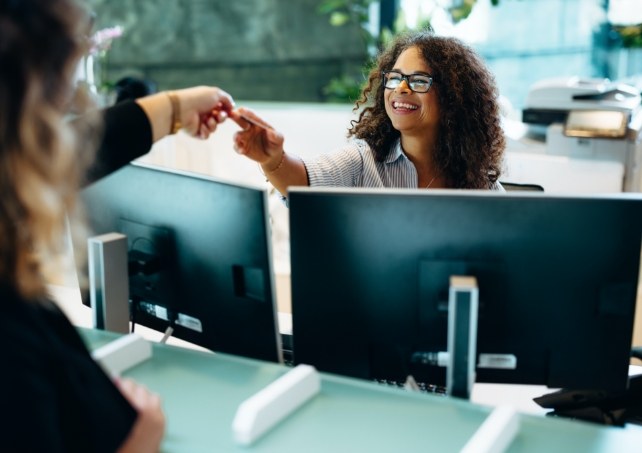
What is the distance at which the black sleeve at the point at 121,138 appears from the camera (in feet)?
4.28

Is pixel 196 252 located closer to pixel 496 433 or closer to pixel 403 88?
pixel 496 433

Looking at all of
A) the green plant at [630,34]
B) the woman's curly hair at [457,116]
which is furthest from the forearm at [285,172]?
the green plant at [630,34]

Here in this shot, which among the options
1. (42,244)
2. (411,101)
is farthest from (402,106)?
(42,244)

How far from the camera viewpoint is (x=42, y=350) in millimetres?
923

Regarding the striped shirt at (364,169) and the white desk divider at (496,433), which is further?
the striped shirt at (364,169)

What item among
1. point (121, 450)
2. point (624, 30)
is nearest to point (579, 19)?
point (624, 30)

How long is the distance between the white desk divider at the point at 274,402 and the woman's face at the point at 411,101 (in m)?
0.99

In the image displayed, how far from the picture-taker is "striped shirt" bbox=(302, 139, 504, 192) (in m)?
2.20

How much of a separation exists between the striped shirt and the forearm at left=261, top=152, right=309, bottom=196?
2.4 inches

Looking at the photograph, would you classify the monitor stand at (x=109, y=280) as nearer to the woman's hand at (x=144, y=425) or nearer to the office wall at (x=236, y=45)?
the woman's hand at (x=144, y=425)

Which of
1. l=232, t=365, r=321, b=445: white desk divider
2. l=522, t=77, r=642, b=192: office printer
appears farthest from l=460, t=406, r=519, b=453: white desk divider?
l=522, t=77, r=642, b=192: office printer

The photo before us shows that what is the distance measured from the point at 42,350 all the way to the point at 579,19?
3.70 metres

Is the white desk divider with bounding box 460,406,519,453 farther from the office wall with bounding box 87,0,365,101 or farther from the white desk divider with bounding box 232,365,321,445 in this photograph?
the office wall with bounding box 87,0,365,101

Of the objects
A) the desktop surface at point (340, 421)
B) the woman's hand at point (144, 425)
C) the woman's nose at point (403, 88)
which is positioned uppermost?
the woman's nose at point (403, 88)
